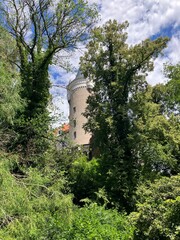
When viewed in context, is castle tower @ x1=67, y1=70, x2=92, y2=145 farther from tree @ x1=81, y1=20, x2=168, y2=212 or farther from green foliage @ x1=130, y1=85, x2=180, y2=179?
green foliage @ x1=130, y1=85, x2=180, y2=179

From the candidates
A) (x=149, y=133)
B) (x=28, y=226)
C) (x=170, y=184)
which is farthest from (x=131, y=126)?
(x=28, y=226)

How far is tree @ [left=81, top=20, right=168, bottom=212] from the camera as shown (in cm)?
1518

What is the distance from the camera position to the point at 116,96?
55.4ft

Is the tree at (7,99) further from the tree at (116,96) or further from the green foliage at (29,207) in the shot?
the tree at (116,96)

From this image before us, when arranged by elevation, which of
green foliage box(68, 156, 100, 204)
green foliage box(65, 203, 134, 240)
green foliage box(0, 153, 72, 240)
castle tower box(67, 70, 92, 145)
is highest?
castle tower box(67, 70, 92, 145)

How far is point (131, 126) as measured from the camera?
1639cm

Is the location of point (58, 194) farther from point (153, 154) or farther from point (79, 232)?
point (153, 154)

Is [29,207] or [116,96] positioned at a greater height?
[116,96]

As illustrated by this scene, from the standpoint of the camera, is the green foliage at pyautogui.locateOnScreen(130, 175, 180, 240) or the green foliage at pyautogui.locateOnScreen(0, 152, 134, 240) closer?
the green foliage at pyautogui.locateOnScreen(0, 152, 134, 240)

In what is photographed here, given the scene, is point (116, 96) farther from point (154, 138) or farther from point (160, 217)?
point (160, 217)

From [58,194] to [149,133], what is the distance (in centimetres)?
768

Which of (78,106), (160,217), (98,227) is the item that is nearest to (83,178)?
(98,227)

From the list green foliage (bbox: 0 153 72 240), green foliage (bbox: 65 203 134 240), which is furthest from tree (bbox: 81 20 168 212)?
green foliage (bbox: 0 153 72 240)

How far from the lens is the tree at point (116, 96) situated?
15.2 metres
